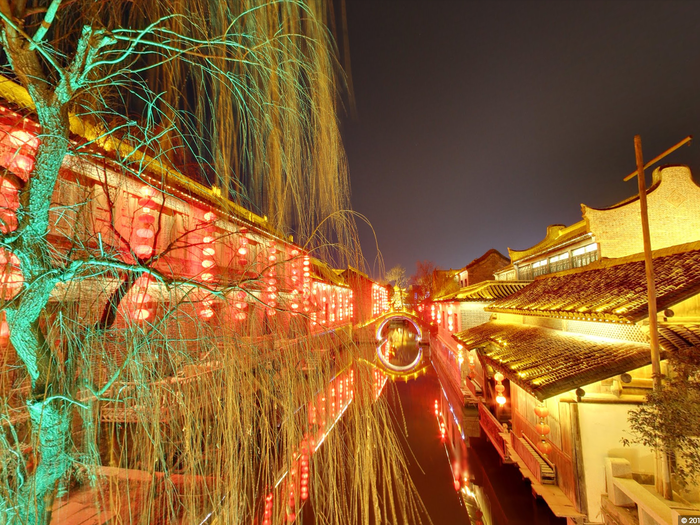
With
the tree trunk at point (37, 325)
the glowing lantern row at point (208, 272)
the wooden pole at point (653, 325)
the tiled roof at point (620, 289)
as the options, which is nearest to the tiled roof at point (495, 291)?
the tiled roof at point (620, 289)

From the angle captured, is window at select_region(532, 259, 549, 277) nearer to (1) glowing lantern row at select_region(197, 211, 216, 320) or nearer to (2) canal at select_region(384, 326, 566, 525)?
(2) canal at select_region(384, 326, 566, 525)

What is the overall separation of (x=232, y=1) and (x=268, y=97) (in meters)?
0.98

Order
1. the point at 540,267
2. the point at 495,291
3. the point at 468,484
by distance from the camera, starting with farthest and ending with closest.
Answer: the point at 540,267
the point at 495,291
the point at 468,484

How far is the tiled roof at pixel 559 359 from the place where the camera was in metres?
4.80

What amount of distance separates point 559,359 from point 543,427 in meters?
1.63

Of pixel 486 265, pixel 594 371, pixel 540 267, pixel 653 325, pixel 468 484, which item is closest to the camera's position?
pixel 653 325

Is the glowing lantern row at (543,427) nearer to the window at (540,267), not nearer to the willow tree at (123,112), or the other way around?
the willow tree at (123,112)

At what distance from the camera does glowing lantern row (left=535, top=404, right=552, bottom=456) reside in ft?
20.5

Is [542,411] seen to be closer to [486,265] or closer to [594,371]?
[594,371]

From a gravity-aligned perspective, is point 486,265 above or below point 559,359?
above

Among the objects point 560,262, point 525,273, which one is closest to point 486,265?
point 525,273

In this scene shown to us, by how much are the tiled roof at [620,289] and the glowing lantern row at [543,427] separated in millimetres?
2089

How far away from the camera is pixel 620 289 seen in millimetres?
5969

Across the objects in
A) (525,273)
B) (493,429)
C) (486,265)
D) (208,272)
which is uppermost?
(486,265)
